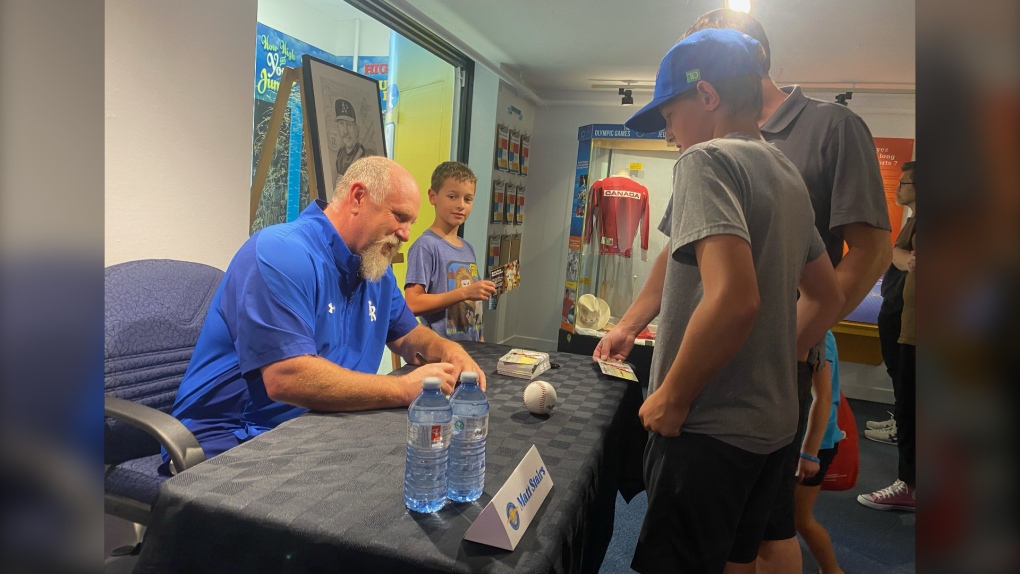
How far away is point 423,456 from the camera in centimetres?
100

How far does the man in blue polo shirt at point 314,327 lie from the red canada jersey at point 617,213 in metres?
3.47

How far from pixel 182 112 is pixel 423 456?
1795mm

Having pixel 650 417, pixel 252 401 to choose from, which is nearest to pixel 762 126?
pixel 650 417

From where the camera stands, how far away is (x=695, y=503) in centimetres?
117

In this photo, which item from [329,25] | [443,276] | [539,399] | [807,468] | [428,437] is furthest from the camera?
[329,25]

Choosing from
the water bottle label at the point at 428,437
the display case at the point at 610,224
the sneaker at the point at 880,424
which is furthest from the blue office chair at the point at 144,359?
the sneaker at the point at 880,424

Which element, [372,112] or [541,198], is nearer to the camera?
[372,112]

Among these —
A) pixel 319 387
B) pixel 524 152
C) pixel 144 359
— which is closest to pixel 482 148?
pixel 524 152

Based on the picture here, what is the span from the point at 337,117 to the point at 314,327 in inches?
61.7

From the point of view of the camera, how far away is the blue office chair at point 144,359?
151cm

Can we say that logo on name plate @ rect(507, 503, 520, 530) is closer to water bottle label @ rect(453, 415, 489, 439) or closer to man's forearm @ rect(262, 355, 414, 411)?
water bottle label @ rect(453, 415, 489, 439)

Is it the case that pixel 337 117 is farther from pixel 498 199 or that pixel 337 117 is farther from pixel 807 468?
pixel 498 199

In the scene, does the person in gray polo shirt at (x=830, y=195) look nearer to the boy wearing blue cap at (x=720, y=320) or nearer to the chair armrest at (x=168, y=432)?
the boy wearing blue cap at (x=720, y=320)
